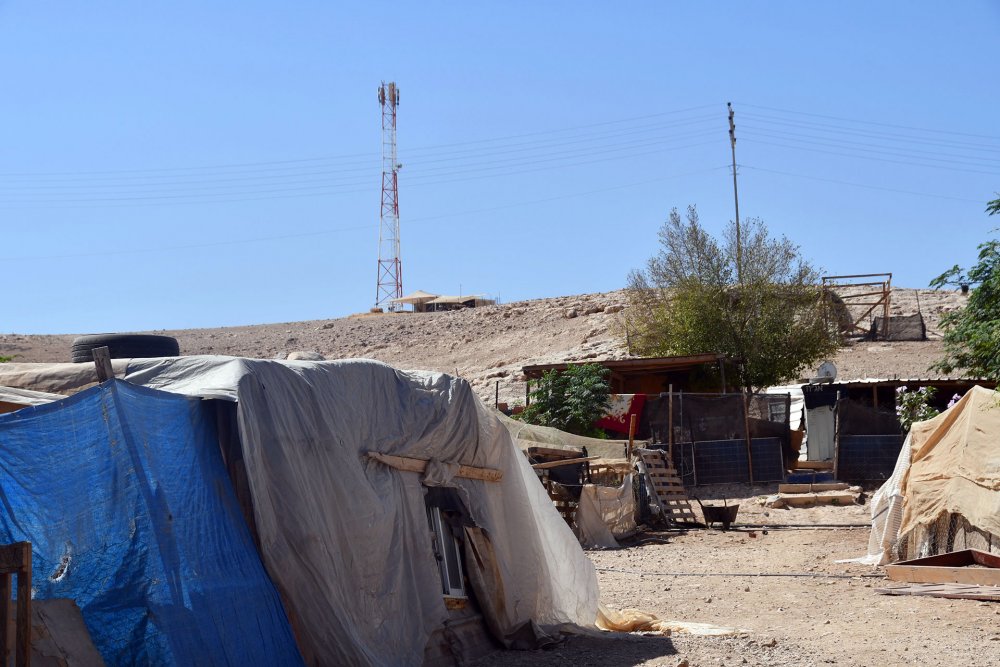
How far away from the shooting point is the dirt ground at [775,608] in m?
8.88

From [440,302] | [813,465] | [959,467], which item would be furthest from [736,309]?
[440,302]

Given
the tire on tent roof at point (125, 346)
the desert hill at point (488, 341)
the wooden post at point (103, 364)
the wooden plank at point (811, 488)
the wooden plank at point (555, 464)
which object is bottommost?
the wooden plank at point (811, 488)

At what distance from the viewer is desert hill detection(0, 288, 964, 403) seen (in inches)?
1624

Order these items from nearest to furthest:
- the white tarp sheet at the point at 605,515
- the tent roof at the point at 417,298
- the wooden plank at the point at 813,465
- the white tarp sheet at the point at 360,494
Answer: the white tarp sheet at the point at 360,494 < the white tarp sheet at the point at 605,515 < the wooden plank at the point at 813,465 < the tent roof at the point at 417,298

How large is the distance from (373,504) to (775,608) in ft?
18.4

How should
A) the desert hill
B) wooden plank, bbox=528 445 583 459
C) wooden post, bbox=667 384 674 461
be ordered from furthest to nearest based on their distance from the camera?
the desert hill → wooden post, bbox=667 384 674 461 → wooden plank, bbox=528 445 583 459

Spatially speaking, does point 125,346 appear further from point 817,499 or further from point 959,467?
point 817,499

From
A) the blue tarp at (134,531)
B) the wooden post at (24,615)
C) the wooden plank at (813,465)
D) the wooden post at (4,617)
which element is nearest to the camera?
the wooden post at (4,617)

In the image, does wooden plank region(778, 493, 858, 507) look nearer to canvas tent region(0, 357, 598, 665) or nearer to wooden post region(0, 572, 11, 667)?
canvas tent region(0, 357, 598, 665)

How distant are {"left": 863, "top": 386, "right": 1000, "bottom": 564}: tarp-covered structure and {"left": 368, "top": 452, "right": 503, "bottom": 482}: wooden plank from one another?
6.27 meters

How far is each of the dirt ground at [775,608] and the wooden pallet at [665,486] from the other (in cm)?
139

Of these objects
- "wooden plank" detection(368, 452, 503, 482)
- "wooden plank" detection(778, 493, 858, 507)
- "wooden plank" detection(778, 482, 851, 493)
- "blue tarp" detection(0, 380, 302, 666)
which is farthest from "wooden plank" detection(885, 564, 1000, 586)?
"wooden plank" detection(778, 482, 851, 493)

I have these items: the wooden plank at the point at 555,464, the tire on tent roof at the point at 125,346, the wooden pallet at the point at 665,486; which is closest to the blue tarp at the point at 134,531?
the tire on tent roof at the point at 125,346

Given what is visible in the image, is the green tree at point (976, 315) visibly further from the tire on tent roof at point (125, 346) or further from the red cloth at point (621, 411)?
the tire on tent roof at point (125, 346)
